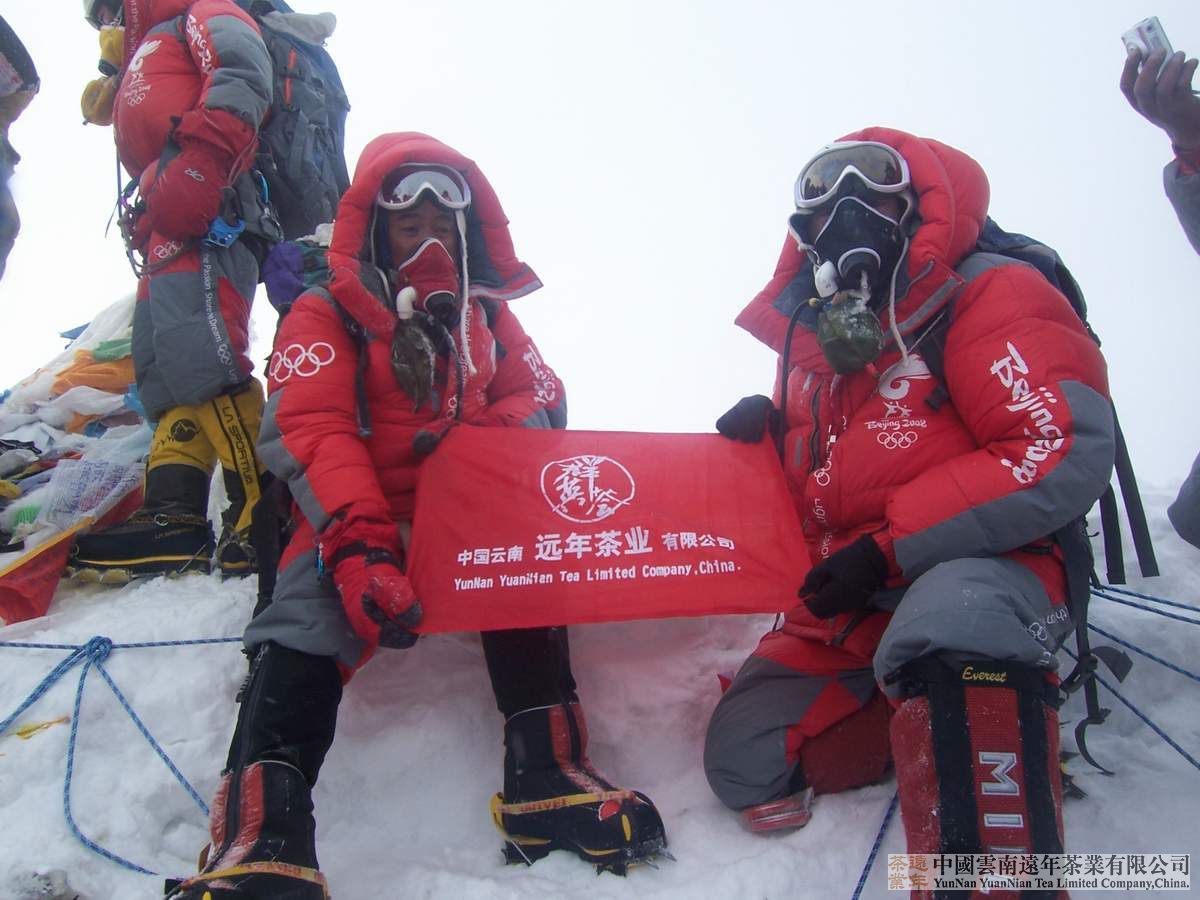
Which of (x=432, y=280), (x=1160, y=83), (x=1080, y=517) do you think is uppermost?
(x=1160, y=83)

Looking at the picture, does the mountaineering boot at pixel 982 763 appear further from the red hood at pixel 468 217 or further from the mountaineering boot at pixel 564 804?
the red hood at pixel 468 217

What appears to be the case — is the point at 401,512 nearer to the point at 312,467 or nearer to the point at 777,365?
the point at 312,467

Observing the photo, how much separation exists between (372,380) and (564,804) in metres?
1.59

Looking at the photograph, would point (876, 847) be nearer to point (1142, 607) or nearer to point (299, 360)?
point (1142, 607)

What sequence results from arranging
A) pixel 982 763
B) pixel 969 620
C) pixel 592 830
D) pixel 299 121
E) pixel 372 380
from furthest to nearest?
pixel 299 121, pixel 372 380, pixel 592 830, pixel 969 620, pixel 982 763

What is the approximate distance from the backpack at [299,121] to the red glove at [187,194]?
0.68 metres

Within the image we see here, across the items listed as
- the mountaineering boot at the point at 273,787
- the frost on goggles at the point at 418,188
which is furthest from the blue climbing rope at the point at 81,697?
the frost on goggles at the point at 418,188

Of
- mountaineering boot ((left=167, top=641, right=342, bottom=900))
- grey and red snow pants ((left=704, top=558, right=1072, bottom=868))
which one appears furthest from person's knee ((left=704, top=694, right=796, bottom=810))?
mountaineering boot ((left=167, top=641, right=342, bottom=900))

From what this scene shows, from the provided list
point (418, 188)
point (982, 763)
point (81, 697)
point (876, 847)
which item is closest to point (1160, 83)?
point (982, 763)

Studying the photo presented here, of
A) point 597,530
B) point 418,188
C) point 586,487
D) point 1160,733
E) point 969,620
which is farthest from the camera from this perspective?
point 418,188

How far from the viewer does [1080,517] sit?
2309 mm

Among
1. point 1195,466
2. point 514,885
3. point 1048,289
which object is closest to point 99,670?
point 514,885

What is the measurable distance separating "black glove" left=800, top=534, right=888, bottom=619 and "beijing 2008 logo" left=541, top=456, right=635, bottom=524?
2.41ft

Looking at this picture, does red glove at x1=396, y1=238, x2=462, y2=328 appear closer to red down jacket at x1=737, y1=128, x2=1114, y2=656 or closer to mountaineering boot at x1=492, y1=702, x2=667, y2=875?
red down jacket at x1=737, y1=128, x2=1114, y2=656
